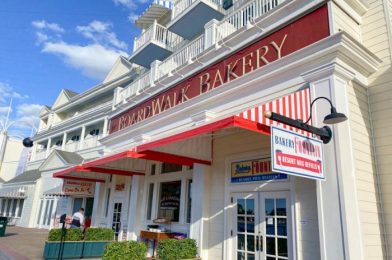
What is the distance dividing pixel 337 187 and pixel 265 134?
1.68 meters

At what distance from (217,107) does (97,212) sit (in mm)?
10135

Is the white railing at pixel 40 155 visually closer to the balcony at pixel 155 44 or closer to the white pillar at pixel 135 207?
the balcony at pixel 155 44

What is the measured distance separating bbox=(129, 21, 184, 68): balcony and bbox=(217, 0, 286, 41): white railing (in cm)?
572

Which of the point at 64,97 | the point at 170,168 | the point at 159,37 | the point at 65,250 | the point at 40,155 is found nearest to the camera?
the point at 65,250

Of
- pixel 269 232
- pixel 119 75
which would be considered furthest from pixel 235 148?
pixel 119 75

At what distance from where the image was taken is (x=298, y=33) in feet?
23.2

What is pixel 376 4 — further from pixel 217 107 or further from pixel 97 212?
pixel 97 212

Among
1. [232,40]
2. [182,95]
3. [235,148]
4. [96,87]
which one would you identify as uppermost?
[96,87]

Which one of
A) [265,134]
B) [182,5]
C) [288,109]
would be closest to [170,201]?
[265,134]

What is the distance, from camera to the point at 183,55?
37.3 ft

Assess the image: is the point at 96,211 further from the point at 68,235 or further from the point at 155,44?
the point at 155,44

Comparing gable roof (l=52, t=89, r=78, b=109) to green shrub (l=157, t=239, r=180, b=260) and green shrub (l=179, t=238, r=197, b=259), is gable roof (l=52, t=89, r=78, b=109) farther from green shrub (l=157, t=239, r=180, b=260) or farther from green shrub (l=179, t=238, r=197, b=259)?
green shrub (l=157, t=239, r=180, b=260)

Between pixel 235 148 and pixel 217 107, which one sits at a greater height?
pixel 217 107

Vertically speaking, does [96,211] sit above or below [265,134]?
below
